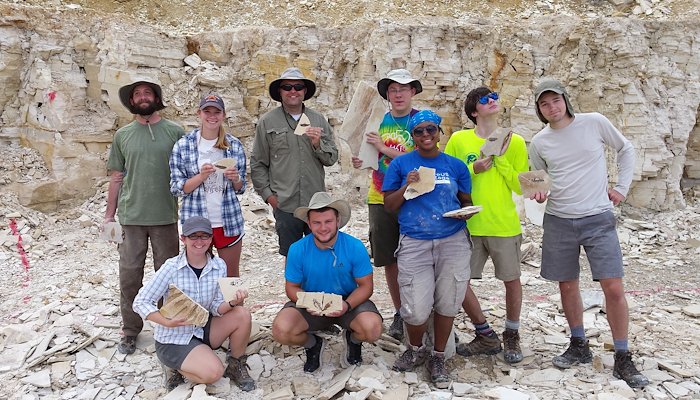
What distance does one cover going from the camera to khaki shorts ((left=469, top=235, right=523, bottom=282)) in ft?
14.4

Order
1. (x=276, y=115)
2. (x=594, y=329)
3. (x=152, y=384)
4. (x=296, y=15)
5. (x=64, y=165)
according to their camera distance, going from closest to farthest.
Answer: (x=152, y=384) < (x=276, y=115) < (x=594, y=329) < (x=64, y=165) < (x=296, y=15)

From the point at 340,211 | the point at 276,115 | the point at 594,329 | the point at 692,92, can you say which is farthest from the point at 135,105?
the point at 692,92

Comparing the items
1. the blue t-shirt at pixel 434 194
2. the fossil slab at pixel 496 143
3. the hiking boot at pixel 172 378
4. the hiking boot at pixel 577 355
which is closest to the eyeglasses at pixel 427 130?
the blue t-shirt at pixel 434 194

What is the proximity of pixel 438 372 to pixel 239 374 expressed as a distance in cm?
164

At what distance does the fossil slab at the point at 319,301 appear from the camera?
161 inches

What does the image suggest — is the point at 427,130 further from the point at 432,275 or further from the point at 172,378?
the point at 172,378

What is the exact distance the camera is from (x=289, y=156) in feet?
15.8

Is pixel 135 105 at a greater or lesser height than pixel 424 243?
greater

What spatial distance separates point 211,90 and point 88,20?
272 centimetres

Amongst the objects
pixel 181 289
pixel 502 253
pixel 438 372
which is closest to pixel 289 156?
pixel 181 289

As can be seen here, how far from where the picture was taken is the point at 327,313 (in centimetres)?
411

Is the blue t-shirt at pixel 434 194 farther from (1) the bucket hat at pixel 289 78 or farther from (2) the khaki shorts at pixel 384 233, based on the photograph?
(1) the bucket hat at pixel 289 78

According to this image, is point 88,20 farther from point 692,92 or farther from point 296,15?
point 692,92

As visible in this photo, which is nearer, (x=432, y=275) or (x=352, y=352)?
(x=432, y=275)
